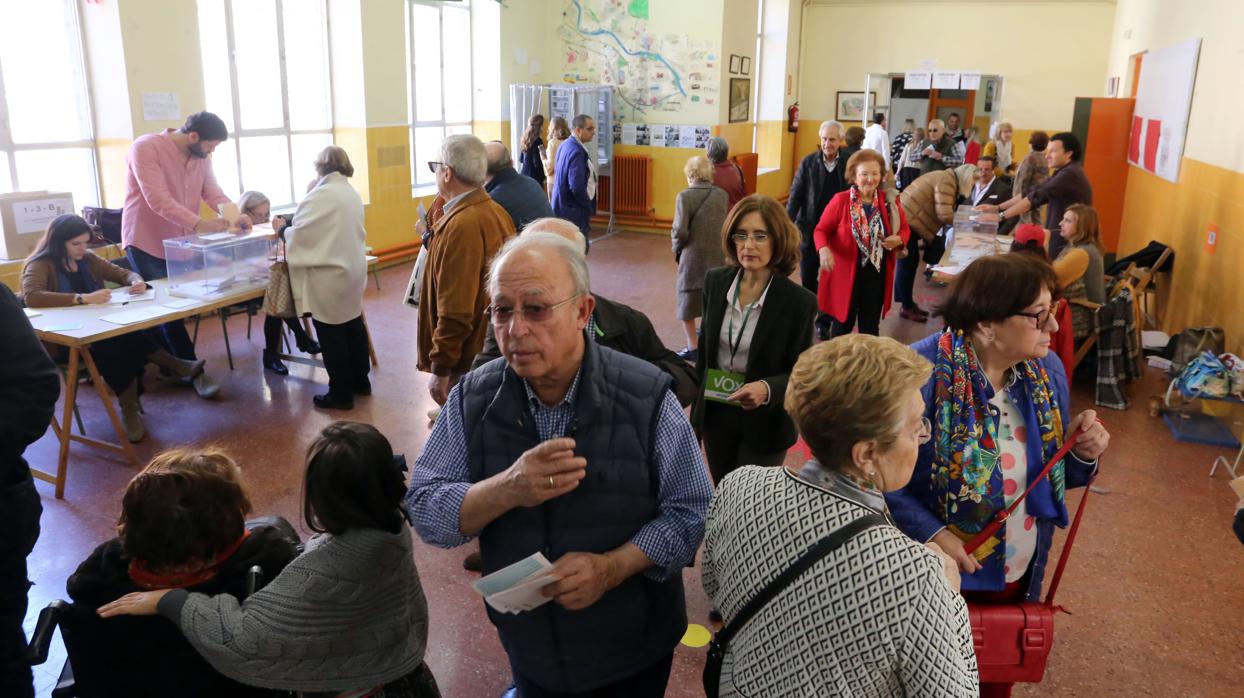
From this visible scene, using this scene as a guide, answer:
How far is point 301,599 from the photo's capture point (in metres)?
1.83

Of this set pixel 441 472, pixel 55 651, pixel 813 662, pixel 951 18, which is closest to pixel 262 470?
pixel 55 651

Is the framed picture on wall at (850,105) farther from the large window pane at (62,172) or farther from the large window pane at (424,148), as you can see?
the large window pane at (62,172)

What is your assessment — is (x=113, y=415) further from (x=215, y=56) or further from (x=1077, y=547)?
(x=1077, y=547)

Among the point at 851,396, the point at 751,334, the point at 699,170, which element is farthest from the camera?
the point at 699,170

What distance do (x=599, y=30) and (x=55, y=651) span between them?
32.5ft

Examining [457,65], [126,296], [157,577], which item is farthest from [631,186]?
[157,577]

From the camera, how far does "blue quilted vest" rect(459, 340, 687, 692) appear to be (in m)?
1.63

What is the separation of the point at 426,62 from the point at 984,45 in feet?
31.2

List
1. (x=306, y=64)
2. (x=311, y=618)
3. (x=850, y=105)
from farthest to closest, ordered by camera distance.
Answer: (x=850, y=105) → (x=306, y=64) → (x=311, y=618)

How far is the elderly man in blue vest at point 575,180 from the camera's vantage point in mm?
7828

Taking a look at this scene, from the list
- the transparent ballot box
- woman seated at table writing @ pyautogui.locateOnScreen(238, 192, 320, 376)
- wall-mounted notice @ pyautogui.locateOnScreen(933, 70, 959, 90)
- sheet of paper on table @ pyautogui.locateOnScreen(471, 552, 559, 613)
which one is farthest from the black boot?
wall-mounted notice @ pyautogui.locateOnScreen(933, 70, 959, 90)

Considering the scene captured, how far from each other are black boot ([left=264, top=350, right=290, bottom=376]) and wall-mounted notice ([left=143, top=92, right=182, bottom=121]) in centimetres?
206

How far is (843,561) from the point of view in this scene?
4.32 ft

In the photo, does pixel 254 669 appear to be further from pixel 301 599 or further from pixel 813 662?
pixel 813 662
